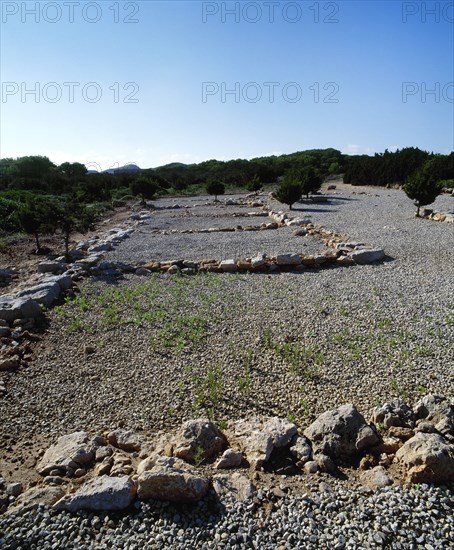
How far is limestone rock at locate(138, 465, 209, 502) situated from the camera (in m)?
3.56

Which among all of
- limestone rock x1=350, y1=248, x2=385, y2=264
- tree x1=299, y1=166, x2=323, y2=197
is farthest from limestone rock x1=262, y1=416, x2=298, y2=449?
tree x1=299, y1=166, x2=323, y2=197

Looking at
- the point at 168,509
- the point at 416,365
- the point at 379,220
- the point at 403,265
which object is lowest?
the point at 168,509

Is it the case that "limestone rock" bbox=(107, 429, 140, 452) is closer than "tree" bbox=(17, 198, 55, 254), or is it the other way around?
"limestone rock" bbox=(107, 429, 140, 452)

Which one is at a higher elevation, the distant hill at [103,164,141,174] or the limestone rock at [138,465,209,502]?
the distant hill at [103,164,141,174]

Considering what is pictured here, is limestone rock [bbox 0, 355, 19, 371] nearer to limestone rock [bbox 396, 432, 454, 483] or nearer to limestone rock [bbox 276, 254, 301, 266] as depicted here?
limestone rock [bbox 396, 432, 454, 483]

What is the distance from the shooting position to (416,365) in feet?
18.9

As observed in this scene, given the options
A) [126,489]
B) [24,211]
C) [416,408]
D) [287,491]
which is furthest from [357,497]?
[24,211]

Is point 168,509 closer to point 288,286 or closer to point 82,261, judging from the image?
point 288,286

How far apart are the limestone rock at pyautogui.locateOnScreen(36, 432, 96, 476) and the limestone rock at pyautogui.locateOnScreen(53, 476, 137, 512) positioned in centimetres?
58

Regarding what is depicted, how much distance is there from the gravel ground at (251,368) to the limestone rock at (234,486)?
0.17m

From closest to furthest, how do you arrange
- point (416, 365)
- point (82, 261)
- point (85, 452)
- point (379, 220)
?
point (85, 452), point (416, 365), point (82, 261), point (379, 220)

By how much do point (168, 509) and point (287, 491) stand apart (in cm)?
113

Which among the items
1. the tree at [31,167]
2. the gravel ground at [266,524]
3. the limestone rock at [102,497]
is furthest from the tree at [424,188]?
the tree at [31,167]

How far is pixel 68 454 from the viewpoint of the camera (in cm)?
430
